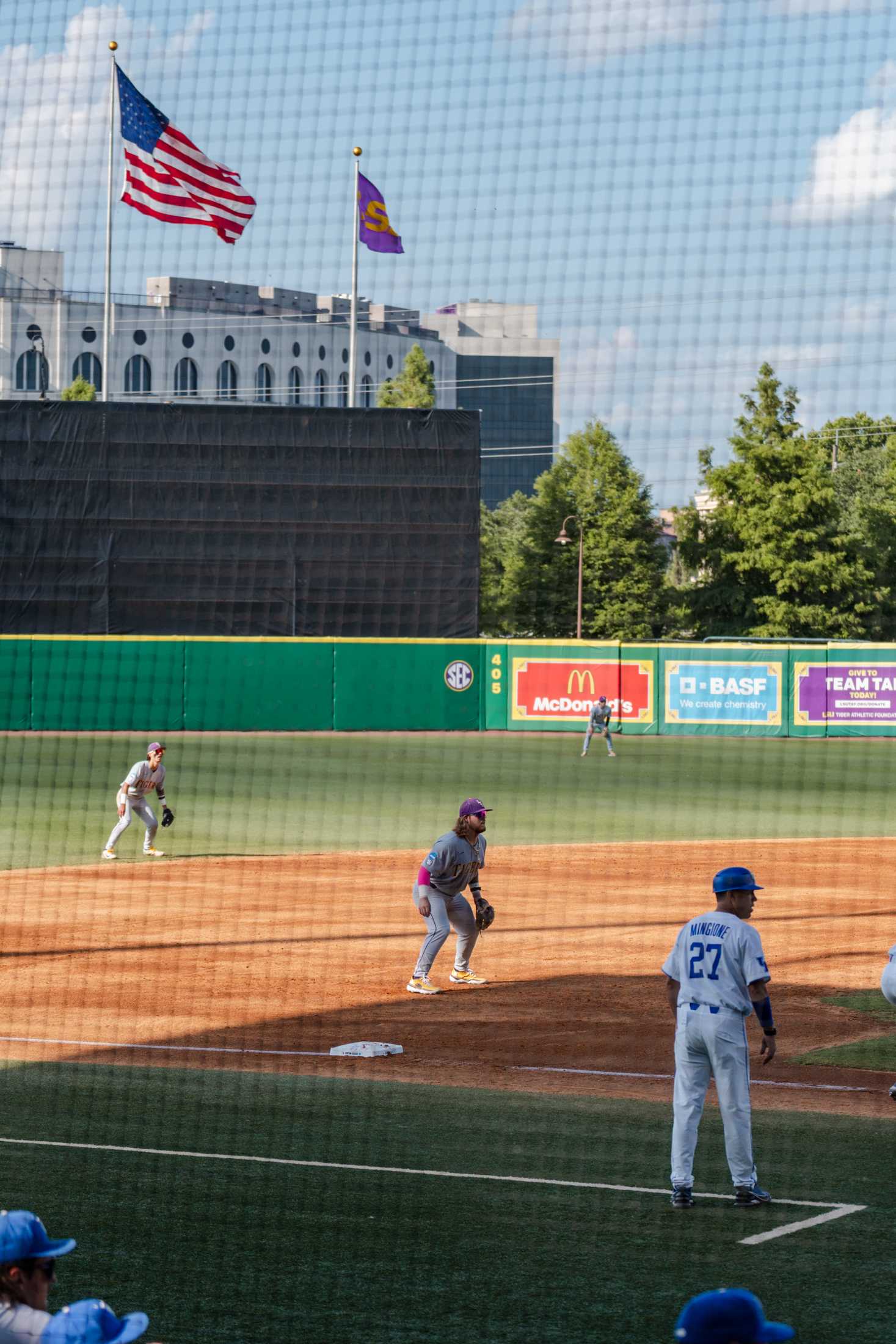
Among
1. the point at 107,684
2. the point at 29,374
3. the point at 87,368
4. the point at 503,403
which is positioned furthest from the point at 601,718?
the point at 503,403

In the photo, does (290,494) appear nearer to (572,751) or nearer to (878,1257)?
(572,751)

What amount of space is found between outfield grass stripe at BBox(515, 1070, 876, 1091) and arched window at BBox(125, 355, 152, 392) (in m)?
81.4

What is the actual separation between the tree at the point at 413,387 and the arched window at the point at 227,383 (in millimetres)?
19238

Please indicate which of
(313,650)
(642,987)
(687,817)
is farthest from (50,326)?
(642,987)

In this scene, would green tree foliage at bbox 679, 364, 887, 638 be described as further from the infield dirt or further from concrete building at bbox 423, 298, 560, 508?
concrete building at bbox 423, 298, 560, 508

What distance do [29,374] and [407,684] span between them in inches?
1873

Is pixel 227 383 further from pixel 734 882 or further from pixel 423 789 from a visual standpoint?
pixel 734 882

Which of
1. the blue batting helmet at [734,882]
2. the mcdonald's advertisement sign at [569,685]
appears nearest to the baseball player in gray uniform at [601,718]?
the mcdonald's advertisement sign at [569,685]

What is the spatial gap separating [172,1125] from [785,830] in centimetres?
1845

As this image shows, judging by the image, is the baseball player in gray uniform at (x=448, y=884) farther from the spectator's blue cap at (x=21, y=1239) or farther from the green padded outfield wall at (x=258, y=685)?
the green padded outfield wall at (x=258, y=685)

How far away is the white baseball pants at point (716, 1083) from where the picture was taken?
289 inches

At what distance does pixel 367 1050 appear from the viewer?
449 inches

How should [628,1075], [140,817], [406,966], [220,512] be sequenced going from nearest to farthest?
1. [628,1075]
2. [406,966]
3. [140,817]
4. [220,512]

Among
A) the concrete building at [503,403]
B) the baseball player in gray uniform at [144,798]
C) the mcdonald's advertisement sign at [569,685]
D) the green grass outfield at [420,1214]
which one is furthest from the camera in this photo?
Result: the concrete building at [503,403]
